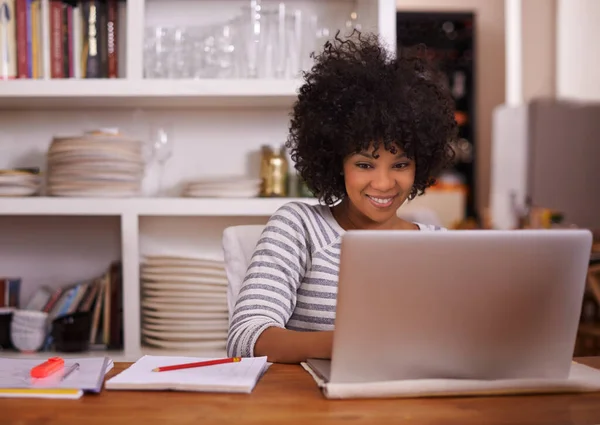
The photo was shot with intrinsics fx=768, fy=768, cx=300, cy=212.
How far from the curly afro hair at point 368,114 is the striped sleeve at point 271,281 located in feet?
0.45

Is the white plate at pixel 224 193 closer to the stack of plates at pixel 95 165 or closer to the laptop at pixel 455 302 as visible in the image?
the stack of plates at pixel 95 165

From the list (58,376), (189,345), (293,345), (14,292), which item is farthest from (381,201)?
(14,292)

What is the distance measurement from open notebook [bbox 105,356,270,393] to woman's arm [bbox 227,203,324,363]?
9 centimetres

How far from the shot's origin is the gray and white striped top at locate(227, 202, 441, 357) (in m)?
1.38

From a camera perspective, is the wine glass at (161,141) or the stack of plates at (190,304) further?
the wine glass at (161,141)

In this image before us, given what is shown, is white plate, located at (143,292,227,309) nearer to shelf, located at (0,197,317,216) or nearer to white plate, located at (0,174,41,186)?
shelf, located at (0,197,317,216)

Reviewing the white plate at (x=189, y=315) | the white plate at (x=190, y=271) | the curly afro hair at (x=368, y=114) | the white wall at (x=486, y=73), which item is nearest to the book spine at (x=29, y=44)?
the white plate at (x=190, y=271)

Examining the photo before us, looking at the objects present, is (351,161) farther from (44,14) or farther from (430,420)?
(44,14)

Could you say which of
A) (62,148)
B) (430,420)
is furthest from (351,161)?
(62,148)

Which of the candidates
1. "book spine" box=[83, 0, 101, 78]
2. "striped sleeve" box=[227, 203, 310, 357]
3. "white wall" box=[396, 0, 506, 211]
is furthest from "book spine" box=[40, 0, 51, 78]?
"white wall" box=[396, 0, 506, 211]

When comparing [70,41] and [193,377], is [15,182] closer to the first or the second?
[70,41]

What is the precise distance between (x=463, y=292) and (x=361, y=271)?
126mm

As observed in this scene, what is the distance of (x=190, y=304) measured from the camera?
226 centimetres

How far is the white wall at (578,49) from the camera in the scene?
210 inches
